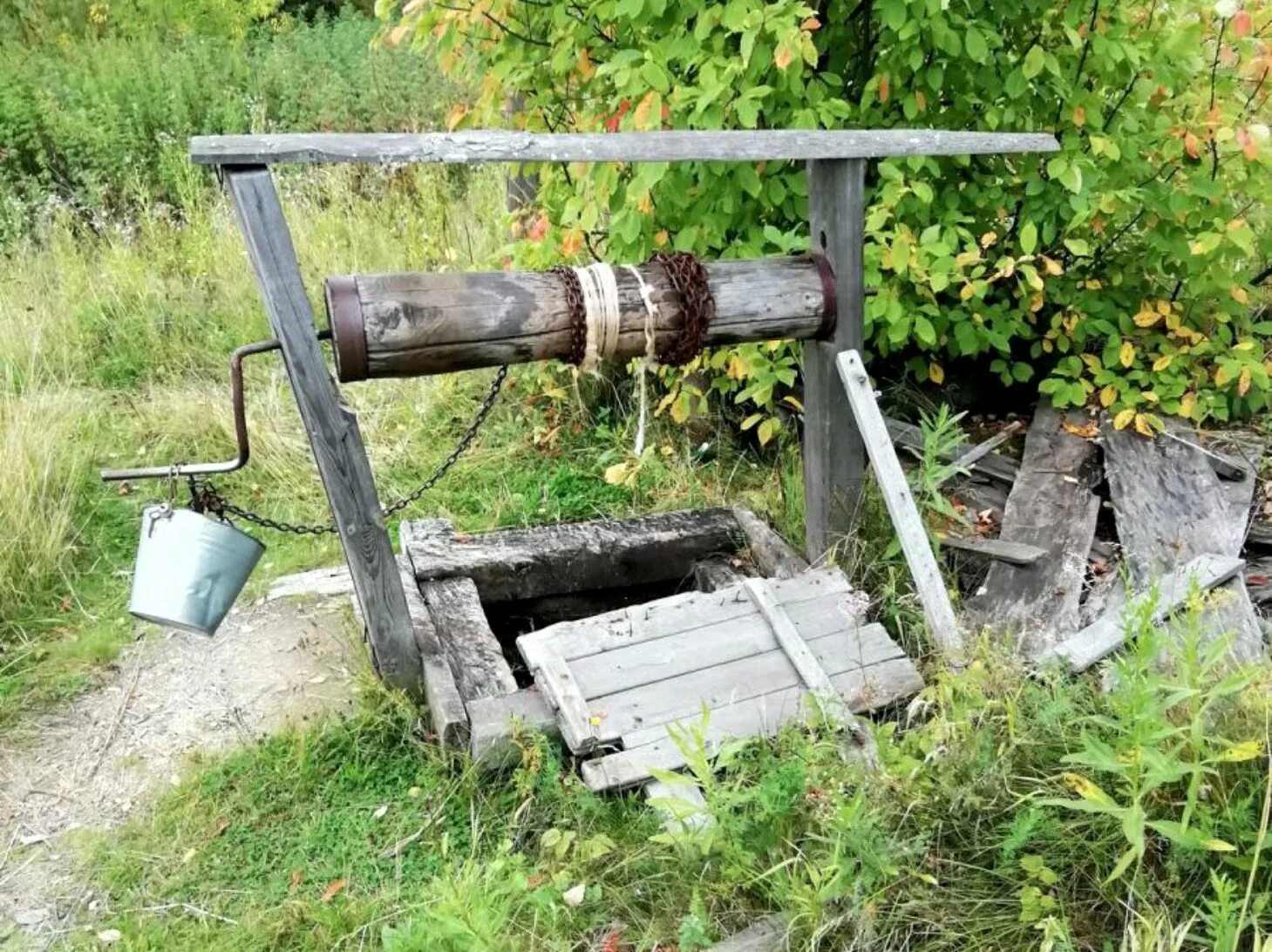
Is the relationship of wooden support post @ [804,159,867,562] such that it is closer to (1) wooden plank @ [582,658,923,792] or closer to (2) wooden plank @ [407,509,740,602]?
(2) wooden plank @ [407,509,740,602]

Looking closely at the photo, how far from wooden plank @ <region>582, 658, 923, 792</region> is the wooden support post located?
665 millimetres

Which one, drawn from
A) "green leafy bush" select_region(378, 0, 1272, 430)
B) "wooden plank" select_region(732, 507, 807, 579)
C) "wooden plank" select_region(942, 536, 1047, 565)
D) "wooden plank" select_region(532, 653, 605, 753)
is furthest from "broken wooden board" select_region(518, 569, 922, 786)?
"green leafy bush" select_region(378, 0, 1272, 430)

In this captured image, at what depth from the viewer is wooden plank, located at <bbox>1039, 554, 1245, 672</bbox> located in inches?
123

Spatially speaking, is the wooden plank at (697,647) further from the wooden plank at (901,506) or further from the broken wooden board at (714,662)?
the wooden plank at (901,506)

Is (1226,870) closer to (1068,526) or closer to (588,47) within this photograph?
(1068,526)

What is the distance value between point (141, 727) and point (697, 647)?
197cm

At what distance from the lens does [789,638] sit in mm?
3311

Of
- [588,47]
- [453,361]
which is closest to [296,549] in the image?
[453,361]

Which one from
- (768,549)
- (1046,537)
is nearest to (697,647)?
(768,549)

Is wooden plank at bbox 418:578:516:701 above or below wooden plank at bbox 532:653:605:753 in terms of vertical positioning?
below

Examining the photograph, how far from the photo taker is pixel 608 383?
5.31 m

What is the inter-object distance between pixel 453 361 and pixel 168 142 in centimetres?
572

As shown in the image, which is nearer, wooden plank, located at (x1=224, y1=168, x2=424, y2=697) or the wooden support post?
wooden plank, located at (x1=224, y1=168, x2=424, y2=697)

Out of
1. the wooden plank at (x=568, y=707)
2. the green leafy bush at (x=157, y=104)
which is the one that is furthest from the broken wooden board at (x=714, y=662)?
the green leafy bush at (x=157, y=104)
